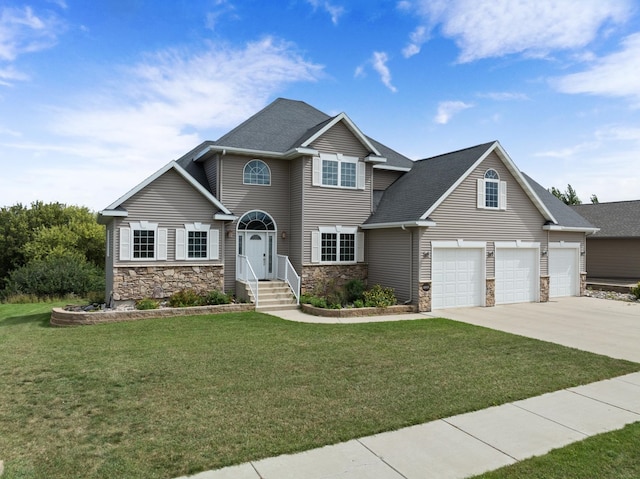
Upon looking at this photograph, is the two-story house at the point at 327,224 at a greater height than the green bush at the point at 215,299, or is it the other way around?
the two-story house at the point at 327,224

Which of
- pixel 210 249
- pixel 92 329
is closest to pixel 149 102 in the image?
pixel 210 249

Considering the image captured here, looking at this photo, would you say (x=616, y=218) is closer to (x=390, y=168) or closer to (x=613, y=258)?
(x=613, y=258)

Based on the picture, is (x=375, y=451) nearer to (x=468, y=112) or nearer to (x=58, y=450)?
(x=58, y=450)

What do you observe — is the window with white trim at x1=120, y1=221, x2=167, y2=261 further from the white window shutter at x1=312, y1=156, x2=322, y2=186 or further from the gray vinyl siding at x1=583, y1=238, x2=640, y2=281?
the gray vinyl siding at x1=583, y1=238, x2=640, y2=281

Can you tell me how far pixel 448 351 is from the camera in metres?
9.79

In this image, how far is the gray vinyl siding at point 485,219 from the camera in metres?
16.3

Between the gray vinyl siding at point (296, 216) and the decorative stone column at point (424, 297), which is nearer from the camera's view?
the decorative stone column at point (424, 297)

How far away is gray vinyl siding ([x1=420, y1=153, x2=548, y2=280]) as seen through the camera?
1633 centimetres

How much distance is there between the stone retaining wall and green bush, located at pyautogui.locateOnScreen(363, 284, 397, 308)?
4.18 metres

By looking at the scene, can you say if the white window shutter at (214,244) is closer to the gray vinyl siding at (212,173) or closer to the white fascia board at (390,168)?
the gray vinyl siding at (212,173)

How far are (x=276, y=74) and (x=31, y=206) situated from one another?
30232 mm

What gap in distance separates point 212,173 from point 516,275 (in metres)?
13.2

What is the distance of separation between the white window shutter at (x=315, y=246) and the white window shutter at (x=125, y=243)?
22.0 feet

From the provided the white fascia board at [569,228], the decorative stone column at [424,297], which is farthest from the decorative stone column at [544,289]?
the decorative stone column at [424,297]
